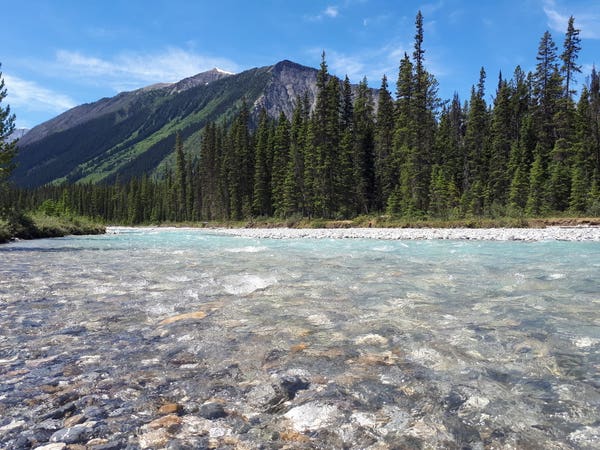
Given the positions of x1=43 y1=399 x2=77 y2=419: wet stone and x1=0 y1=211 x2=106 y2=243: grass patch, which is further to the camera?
x1=0 y1=211 x2=106 y2=243: grass patch

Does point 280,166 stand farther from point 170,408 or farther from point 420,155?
point 170,408

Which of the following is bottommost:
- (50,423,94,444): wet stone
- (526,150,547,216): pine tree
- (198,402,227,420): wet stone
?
(198,402,227,420): wet stone

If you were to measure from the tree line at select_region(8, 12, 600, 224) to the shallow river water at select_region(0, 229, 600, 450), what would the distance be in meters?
31.9

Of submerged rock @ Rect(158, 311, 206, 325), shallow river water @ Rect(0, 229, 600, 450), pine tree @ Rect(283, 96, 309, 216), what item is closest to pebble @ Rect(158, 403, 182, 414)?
shallow river water @ Rect(0, 229, 600, 450)

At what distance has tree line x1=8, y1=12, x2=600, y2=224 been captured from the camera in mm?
40844

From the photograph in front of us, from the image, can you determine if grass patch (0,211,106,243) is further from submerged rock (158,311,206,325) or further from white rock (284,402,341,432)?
white rock (284,402,341,432)

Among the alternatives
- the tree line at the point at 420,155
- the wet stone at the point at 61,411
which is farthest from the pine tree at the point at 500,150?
the wet stone at the point at 61,411

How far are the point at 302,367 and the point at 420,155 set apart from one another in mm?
44561

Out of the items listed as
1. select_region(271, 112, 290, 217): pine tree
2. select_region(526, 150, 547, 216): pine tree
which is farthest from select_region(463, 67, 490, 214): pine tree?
select_region(271, 112, 290, 217): pine tree

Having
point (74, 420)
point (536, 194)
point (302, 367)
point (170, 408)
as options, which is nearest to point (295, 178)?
point (536, 194)

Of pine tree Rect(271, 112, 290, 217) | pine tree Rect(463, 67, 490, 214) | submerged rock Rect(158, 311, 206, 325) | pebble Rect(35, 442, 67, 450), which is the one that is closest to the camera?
pebble Rect(35, 442, 67, 450)

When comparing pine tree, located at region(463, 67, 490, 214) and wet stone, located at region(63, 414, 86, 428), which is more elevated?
pine tree, located at region(463, 67, 490, 214)

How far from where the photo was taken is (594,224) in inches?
1039

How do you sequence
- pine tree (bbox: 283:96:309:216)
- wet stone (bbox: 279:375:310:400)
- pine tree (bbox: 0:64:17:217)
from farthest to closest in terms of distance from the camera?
pine tree (bbox: 283:96:309:216) → pine tree (bbox: 0:64:17:217) → wet stone (bbox: 279:375:310:400)
